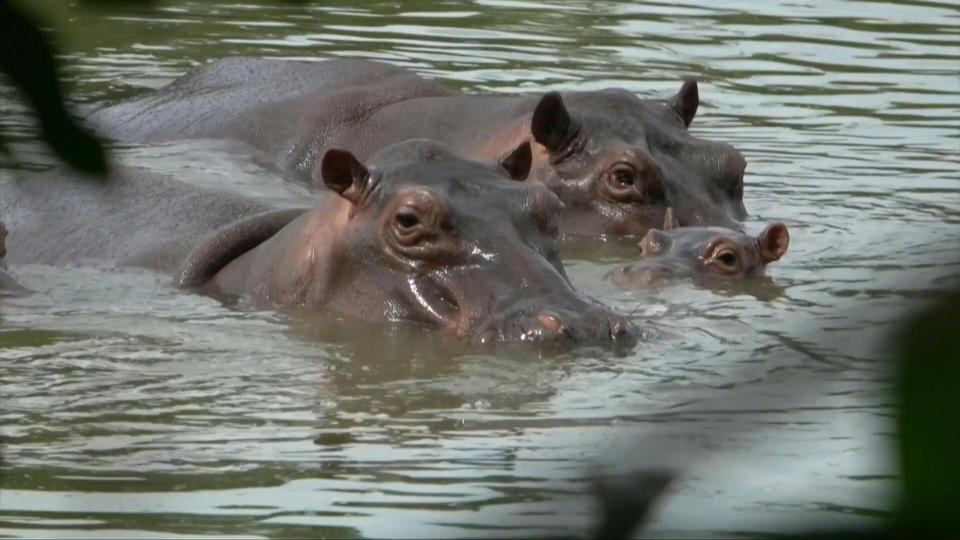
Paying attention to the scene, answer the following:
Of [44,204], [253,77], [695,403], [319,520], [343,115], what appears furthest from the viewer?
[253,77]

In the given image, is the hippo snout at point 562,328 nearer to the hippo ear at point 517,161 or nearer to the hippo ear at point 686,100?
the hippo ear at point 517,161

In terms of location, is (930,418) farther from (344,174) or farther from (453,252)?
(344,174)

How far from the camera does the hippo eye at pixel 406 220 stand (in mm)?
6012

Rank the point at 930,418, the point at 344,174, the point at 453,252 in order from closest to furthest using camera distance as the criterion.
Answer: the point at 930,418
the point at 453,252
the point at 344,174

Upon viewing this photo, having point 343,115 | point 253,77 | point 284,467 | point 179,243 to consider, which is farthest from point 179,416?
point 253,77

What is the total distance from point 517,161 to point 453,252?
0.93 m

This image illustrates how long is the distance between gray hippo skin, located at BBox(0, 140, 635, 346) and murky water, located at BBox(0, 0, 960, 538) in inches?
4.8

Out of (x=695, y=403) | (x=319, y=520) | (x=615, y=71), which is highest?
(x=695, y=403)

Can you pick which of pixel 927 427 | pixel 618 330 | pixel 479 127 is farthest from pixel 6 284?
pixel 927 427

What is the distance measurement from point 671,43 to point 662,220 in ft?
15.7

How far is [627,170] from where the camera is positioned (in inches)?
325

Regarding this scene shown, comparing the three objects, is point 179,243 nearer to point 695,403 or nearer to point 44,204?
point 44,204

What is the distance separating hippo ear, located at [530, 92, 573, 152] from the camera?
823cm

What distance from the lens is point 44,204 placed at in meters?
7.35
